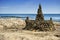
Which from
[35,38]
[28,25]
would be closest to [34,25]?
[28,25]

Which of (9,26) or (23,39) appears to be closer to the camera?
(23,39)

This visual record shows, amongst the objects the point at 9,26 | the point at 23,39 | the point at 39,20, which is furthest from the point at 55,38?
the point at 9,26

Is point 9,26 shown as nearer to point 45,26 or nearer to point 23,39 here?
point 45,26

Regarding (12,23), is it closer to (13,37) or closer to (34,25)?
(34,25)

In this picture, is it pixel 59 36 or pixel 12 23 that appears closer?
pixel 59 36

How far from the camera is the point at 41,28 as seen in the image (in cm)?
2141

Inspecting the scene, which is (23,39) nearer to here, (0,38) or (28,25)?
(0,38)

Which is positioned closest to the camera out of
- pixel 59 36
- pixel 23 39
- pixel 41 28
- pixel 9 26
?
pixel 23 39

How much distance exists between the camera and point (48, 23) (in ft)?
71.3

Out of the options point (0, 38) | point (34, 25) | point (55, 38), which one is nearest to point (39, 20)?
point (34, 25)

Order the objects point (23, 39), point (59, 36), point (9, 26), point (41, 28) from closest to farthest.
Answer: point (23, 39)
point (59, 36)
point (41, 28)
point (9, 26)

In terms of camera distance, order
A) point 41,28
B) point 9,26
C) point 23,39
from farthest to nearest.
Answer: point 9,26, point 41,28, point 23,39

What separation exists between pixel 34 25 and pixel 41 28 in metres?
0.95

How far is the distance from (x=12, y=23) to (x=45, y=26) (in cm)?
580
